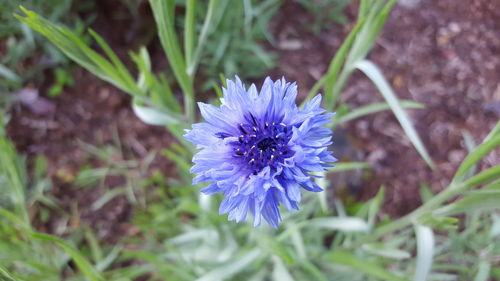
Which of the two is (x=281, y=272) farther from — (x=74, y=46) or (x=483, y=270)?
(x=74, y=46)

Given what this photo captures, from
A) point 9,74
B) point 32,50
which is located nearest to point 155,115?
point 9,74

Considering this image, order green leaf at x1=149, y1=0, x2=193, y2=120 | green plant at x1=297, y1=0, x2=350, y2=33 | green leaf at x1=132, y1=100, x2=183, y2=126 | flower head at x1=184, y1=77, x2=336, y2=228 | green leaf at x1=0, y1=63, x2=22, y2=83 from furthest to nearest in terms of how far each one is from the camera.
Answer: green plant at x1=297, y1=0, x2=350, y2=33 < green leaf at x1=0, y1=63, x2=22, y2=83 < green leaf at x1=132, y1=100, x2=183, y2=126 < green leaf at x1=149, y1=0, x2=193, y2=120 < flower head at x1=184, y1=77, x2=336, y2=228

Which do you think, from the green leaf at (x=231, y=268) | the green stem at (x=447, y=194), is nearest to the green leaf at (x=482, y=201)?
the green stem at (x=447, y=194)

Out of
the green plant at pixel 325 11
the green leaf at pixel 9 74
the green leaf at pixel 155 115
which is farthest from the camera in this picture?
the green plant at pixel 325 11

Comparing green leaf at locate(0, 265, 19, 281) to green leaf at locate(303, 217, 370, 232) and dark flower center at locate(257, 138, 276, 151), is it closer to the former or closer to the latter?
dark flower center at locate(257, 138, 276, 151)

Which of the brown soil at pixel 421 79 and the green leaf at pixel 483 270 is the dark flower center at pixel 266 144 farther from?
the brown soil at pixel 421 79

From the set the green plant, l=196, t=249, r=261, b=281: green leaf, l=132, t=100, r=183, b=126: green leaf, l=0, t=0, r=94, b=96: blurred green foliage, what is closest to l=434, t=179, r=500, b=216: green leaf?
l=196, t=249, r=261, b=281: green leaf
